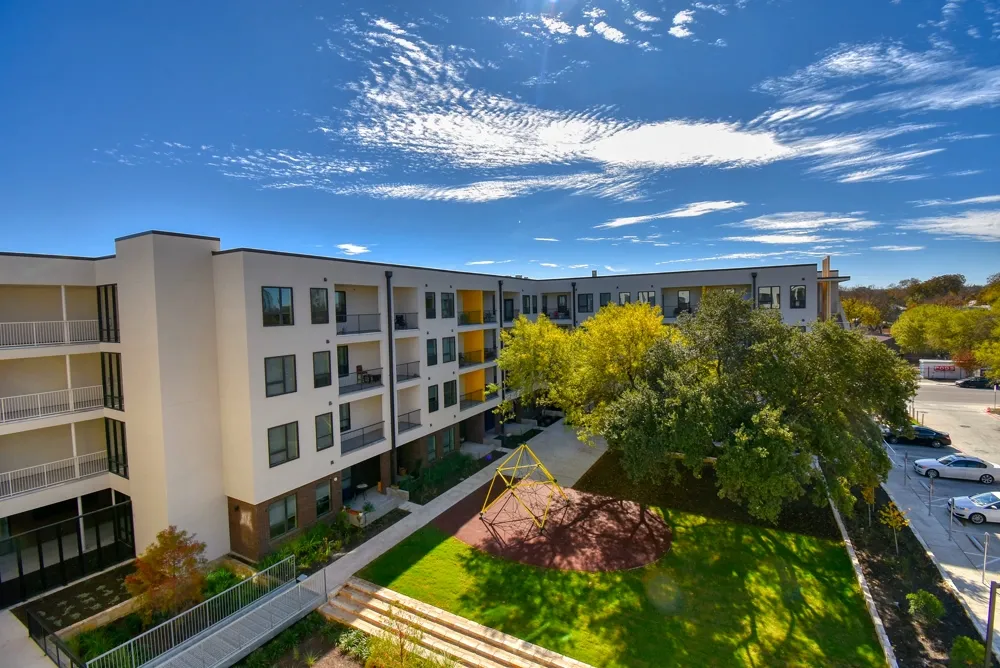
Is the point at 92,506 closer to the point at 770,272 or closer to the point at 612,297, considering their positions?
the point at 612,297

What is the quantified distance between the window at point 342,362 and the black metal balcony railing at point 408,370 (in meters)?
2.94

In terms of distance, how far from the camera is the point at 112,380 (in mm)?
17719

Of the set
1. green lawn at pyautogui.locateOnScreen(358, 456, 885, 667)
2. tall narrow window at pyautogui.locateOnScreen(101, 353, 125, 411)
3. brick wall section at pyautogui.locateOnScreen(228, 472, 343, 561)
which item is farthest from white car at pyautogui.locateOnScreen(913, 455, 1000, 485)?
tall narrow window at pyautogui.locateOnScreen(101, 353, 125, 411)

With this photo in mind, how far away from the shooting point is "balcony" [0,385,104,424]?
15873 millimetres

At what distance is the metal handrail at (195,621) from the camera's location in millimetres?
11758

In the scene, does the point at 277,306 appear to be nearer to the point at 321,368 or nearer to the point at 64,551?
the point at 321,368

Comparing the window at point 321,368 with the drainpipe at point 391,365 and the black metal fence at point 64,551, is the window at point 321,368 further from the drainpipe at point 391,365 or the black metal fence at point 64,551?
the black metal fence at point 64,551

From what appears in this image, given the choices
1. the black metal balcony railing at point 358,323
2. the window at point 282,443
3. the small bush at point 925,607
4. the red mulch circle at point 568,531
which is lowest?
the red mulch circle at point 568,531

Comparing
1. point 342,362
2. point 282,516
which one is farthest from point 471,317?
point 282,516

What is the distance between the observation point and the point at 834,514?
19922 millimetres

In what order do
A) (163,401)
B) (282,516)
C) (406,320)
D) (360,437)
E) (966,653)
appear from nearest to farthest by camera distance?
(966,653) < (163,401) < (282,516) < (360,437) < (406,320)

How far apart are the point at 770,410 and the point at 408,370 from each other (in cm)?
1669

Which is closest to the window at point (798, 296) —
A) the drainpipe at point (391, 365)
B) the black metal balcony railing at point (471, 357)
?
the black metal balcony railing at point (471, 357)

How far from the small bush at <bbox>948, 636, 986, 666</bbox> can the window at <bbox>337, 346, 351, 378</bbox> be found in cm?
2204
